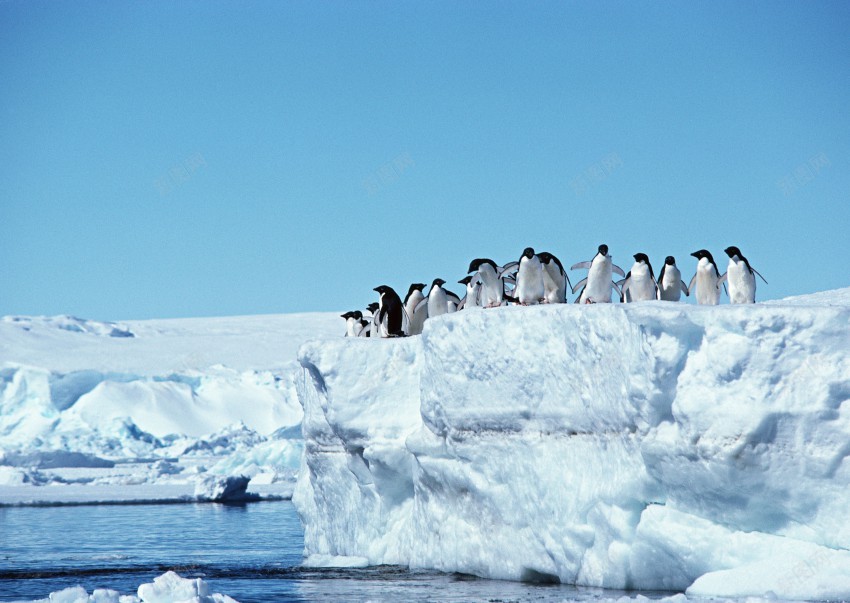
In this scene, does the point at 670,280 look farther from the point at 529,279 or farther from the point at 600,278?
the point at 529,279

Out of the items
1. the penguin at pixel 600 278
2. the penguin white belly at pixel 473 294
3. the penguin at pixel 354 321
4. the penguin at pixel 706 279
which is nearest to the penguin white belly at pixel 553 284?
the penguin at pixel 600 278

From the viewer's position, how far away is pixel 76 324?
7725 cm

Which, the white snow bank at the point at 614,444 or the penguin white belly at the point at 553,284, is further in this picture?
the penguin white belly at the point at 553,284

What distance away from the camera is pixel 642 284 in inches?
511

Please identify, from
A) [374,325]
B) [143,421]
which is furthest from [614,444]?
[143,421]

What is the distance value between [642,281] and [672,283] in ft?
1.89

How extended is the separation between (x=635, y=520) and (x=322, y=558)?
5974mm

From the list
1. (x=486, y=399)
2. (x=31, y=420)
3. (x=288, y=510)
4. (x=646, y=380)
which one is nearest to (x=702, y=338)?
(x=646, y=380)

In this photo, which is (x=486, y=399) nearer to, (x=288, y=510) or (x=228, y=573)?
(x=228, y=573)

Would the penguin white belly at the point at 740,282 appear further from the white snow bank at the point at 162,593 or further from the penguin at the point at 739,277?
the white snow bank at the point at 162,593

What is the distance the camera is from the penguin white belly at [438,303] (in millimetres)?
15656

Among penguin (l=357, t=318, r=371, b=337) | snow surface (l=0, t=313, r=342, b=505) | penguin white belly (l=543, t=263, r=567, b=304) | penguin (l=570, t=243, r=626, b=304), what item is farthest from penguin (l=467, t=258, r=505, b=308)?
snow surface (l=0, t=313, r=342, b=505)

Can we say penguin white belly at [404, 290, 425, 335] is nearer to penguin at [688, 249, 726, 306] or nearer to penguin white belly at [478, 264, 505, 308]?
penguin white belly at [478, 264, 505, 308]

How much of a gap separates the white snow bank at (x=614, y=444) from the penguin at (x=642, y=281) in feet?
7.29
